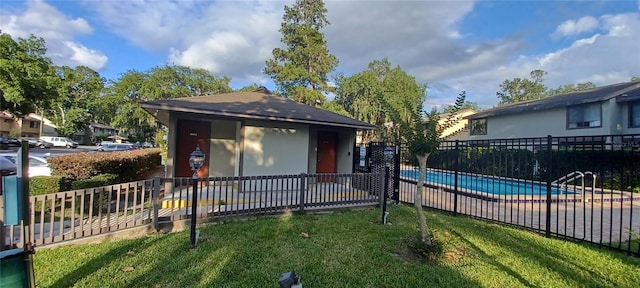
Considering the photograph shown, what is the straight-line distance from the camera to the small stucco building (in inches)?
341

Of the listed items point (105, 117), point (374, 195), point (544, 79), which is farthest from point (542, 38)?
point (105, 117)

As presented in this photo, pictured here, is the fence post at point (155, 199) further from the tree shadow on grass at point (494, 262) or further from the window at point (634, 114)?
the window at point (634, 114)

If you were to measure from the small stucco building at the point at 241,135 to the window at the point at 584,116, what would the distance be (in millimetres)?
15648

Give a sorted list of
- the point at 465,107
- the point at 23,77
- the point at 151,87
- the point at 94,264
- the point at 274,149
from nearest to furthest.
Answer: the point at 94,264 → the point at 274,149 → the point at 23,77 → the point at 151,87 → the point at 465,107

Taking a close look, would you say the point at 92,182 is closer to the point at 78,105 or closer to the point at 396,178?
the point at 396,178

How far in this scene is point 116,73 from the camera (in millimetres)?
42000

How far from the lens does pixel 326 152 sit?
38.4 ft

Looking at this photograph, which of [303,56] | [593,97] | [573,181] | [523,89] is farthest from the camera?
[523,89]

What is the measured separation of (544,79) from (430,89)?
30404 millimetres

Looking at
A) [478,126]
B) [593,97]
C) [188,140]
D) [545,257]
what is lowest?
[545,257]

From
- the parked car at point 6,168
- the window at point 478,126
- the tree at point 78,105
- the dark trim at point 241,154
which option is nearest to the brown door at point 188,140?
the dark trim at point 241,154

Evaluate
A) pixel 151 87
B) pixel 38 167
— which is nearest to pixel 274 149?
pixel 38 167

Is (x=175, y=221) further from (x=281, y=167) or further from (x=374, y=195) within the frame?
(x=374, y=195)

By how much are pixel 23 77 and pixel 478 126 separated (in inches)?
1521
